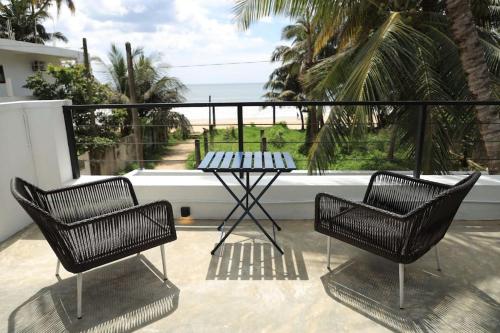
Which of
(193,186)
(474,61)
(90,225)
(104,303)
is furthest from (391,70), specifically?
(104,303)

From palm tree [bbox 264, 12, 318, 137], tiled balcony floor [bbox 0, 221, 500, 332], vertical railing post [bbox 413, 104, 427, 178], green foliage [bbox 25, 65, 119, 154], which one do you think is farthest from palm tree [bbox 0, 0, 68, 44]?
vertical railing post [bbox 413, 104, 427, 178]

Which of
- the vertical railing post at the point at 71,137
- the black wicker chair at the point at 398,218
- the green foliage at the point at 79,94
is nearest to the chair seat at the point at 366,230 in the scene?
the black wicker chair at the point at 398,218

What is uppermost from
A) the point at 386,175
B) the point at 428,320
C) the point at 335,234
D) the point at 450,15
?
the point at 450,15

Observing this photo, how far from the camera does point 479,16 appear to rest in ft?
24.6

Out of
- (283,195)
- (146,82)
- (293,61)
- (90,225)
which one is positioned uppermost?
(293,61)

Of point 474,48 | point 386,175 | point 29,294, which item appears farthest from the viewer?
point 474,48

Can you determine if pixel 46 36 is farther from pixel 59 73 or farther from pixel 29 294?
pixel 29 294

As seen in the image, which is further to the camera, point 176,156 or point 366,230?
point 176,156

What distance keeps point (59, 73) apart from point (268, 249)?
1444 centimetres

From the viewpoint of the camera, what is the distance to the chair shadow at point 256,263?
9.23 ft

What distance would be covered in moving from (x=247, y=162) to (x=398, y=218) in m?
1.32

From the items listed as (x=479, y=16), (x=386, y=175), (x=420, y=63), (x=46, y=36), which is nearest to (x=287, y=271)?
(x=386, y=175)

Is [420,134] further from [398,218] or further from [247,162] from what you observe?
[247,162]

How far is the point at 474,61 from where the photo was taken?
489cm
